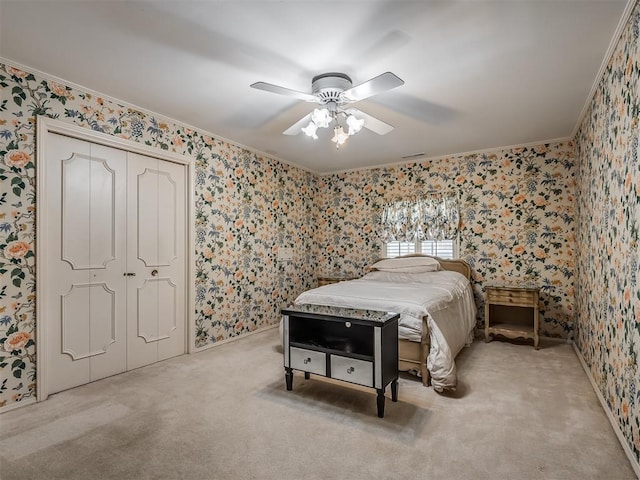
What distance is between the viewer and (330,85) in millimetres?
2604

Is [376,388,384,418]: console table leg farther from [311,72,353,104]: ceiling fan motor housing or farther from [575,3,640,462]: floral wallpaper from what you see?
[311,72,353,104]: ceiling fan motor housing

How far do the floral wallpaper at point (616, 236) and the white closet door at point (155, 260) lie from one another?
3.76 meters

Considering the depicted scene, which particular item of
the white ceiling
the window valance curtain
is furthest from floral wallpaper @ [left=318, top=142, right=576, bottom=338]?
the white ceiling

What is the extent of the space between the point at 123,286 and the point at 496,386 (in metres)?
3.44

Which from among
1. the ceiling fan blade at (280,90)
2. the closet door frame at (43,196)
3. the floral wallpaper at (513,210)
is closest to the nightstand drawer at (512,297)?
the floral wallpaper at (513,210)

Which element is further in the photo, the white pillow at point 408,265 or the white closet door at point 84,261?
the white pillow at point 408,265

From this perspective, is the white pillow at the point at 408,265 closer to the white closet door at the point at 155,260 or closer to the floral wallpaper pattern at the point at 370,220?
the floral wallpaper pattern at the point at 370,220

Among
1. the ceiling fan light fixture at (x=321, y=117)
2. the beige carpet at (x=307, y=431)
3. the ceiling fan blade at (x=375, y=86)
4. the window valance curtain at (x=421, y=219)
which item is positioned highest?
the ceiling fan blade at (x=375, y=86)

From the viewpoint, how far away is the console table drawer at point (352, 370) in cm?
243

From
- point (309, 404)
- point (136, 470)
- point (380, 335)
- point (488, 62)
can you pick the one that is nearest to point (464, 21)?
point (488, 62)

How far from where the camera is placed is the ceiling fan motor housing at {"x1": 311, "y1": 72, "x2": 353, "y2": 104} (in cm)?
261

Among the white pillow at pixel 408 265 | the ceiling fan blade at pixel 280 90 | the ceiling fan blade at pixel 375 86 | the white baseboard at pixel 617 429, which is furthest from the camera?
the white pillow at pixel 408 265

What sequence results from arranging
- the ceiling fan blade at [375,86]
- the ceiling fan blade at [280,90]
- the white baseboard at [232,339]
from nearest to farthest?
the ceiling fan blade at [375,86]
the ceiling fan blade at [280,90]
the white baseboard at [232,339]

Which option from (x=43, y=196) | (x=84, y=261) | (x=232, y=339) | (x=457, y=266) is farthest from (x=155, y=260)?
(x=457, y=266)
